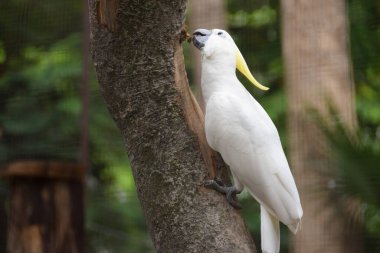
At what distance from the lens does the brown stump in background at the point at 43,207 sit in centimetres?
183

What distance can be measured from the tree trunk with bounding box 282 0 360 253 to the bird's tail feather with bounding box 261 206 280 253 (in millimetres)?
438

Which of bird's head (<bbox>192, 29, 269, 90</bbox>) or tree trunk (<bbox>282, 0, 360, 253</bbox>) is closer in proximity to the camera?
bird's head (<bbox>192, 29, 269, 90</bbox>)

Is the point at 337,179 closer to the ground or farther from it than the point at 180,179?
closer to the ground

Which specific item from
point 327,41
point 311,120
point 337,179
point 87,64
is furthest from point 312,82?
point 87,64

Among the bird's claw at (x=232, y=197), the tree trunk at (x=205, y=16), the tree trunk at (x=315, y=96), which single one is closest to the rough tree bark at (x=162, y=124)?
the bird's claw at (x=232, y=197)

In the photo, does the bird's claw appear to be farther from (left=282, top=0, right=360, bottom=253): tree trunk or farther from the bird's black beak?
(left=282, top=0, right=360, bottom=253): tree trunk

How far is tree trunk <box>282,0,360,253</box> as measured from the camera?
1.78 m

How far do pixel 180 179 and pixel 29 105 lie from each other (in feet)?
4.42

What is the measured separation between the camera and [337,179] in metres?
1.68

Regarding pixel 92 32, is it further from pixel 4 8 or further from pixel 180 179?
pixel 4 8

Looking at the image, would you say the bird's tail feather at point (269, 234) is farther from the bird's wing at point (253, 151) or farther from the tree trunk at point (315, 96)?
the tree trunk at point (315, 96)

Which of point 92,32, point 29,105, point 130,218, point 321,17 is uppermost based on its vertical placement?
point 92,32

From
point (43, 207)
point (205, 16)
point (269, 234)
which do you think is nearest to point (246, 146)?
point (269, 234)

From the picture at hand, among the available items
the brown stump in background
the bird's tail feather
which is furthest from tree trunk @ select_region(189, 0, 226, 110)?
the bird's tail feather
